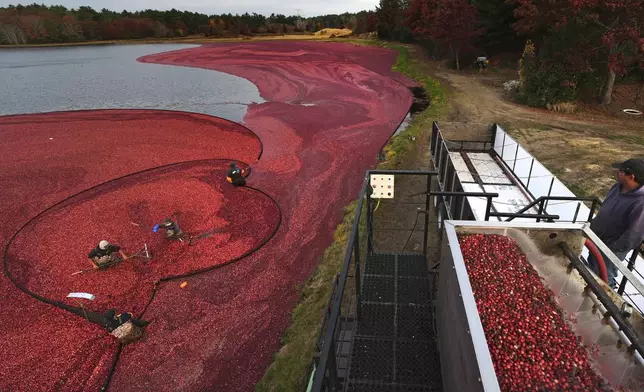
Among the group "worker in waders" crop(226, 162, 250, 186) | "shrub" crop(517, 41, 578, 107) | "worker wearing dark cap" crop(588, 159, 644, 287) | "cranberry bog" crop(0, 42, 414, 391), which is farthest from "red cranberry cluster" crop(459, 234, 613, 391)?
"shrub" crop(517, 41, 578, 107)

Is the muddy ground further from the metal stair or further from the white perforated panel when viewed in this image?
the metal stair

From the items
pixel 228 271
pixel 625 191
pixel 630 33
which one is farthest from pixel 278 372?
pixel 630 33

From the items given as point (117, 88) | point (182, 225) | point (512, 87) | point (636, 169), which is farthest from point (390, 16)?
point (636, 169)

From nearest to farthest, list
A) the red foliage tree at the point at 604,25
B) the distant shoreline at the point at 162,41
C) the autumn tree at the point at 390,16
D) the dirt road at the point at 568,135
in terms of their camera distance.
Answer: the dirt road at the point at 568,135, the red foliage tree at the point at 604,25, the autumn tree at the point at 390,16, the distant shoreline at the point at 162,41

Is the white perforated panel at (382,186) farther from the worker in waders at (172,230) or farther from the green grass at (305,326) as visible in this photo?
the worker in waders at (172,230)

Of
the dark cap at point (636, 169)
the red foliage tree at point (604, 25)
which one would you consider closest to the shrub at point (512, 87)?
the red foliage tree at point (604, 25)

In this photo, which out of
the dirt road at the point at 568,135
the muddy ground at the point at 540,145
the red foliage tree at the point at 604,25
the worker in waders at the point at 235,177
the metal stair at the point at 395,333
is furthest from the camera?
the red foliage tree at the point at 604,25
